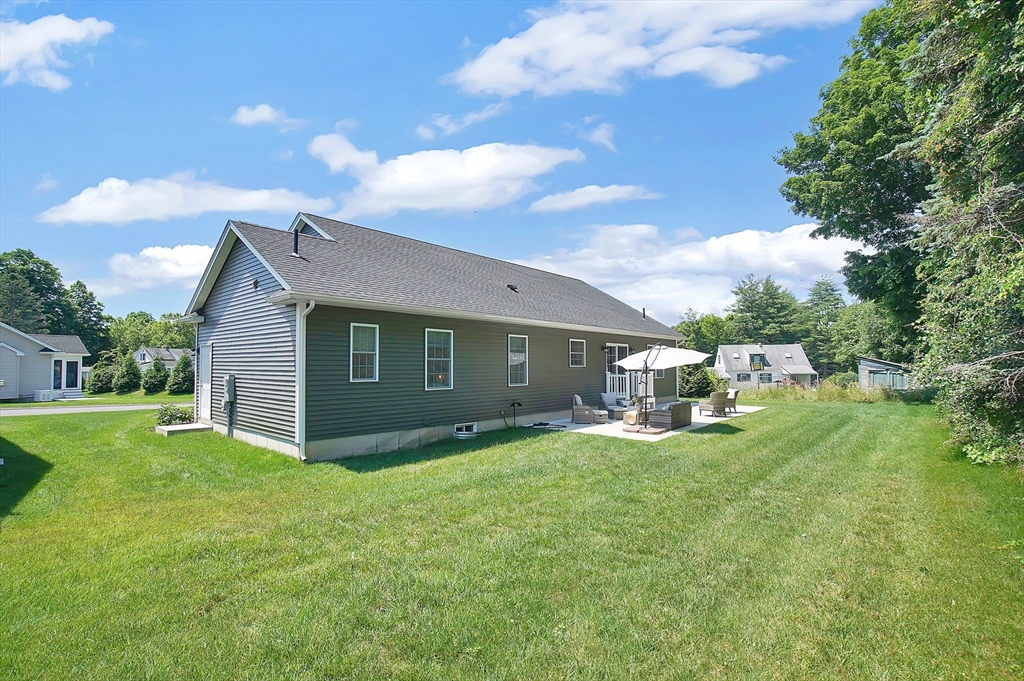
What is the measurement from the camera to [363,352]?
1004 centimetres

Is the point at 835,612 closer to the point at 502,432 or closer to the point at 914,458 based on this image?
the point at 914,458

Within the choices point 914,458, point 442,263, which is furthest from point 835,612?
point 442,263

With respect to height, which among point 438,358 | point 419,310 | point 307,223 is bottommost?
point 438,358

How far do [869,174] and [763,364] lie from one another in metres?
33.5

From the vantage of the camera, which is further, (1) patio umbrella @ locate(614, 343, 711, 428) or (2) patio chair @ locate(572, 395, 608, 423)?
(2) patio chair @ locate(572, 395, 608, 423)

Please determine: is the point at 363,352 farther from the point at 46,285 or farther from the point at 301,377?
the point at 46,285

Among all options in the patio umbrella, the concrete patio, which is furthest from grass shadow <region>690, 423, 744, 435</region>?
the patio umbrella

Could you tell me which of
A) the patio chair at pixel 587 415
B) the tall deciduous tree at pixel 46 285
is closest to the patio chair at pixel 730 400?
the patio chair at pixel 587 415

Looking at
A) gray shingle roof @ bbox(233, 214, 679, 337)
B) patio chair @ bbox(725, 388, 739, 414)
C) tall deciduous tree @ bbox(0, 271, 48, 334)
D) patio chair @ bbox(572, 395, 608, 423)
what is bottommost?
patio chair @ bbox(572, 395, 608, 423)

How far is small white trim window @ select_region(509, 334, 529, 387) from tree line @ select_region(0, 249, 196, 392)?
34798 mm

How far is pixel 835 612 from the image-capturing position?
3.58m

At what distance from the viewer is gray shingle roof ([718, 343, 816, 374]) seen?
5072 centimetres

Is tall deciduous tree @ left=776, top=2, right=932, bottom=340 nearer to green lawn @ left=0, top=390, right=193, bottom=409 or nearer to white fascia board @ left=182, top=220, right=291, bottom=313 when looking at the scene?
white fascia board @ left=182, top=220, right=291, bottom=313

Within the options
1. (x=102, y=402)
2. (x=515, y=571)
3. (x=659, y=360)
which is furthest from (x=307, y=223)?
(x=102, y=402)
